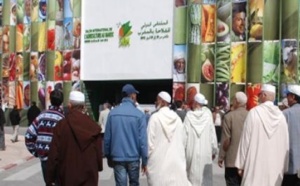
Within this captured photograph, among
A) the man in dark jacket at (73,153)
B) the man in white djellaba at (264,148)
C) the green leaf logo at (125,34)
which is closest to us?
the man in dark jacket at (73,153)

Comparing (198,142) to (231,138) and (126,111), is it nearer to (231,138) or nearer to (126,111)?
(231,138)

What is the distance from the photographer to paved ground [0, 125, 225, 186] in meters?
12.5

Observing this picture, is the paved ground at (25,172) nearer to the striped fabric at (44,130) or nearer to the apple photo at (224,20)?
the striped fabric at (44,130)

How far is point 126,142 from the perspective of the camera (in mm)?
7922

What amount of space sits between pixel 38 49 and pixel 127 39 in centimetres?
775

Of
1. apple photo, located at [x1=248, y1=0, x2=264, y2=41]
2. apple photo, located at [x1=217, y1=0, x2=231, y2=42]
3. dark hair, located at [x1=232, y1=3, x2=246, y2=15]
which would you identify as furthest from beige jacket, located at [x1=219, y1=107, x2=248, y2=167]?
apple photo, located at [x1=217, y1=0, x2=231, y2=42]

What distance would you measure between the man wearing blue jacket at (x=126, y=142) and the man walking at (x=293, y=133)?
1.78 meters

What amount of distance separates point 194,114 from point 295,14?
17966mm

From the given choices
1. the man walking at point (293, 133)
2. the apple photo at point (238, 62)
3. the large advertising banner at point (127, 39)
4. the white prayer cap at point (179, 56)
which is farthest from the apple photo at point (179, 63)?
the man walking at point (293, 133)

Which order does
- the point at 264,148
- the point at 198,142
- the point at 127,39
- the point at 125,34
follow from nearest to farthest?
the point at 264,148, the point at 198,142, the point at 127,39, the point at 125,34

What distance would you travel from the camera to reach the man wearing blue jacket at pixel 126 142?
7.91 meters

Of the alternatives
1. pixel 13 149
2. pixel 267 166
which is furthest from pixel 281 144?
pixel 13 149

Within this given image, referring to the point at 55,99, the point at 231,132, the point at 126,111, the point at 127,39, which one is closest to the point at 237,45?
the point at 127,39

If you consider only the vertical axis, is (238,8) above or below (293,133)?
above
